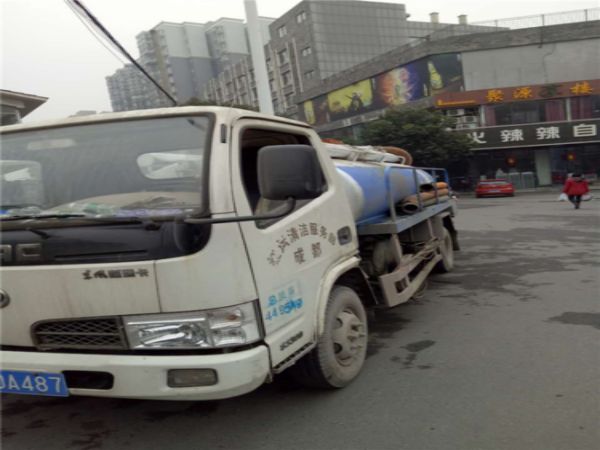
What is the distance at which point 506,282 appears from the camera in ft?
19.4

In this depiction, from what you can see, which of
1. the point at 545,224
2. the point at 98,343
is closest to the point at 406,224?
the point at 98,343

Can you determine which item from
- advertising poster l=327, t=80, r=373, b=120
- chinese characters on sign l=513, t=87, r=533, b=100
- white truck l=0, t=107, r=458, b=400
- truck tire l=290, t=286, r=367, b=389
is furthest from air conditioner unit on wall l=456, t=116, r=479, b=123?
white truck l=0, t=107, r=458, b=400

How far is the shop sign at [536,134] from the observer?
1034 inches

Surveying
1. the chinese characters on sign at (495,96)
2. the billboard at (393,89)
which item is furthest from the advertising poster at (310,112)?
the chinese characters on sign at (495,96)

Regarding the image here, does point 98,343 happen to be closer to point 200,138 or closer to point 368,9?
point 200,138

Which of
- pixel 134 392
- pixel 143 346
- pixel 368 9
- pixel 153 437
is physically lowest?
pixel 153 437

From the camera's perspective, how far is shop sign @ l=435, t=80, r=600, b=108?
26094 millimetres

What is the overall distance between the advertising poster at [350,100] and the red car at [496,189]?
11.1 metres

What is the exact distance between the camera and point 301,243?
2.73 metres

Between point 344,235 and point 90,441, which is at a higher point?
point 344,235

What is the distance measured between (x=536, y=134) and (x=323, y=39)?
29.9 m

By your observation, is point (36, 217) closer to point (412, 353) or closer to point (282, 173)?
point (282, 173)

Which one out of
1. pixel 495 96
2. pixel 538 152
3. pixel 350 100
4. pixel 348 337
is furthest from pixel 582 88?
pixel 348 337

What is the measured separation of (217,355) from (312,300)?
0.77 meters
